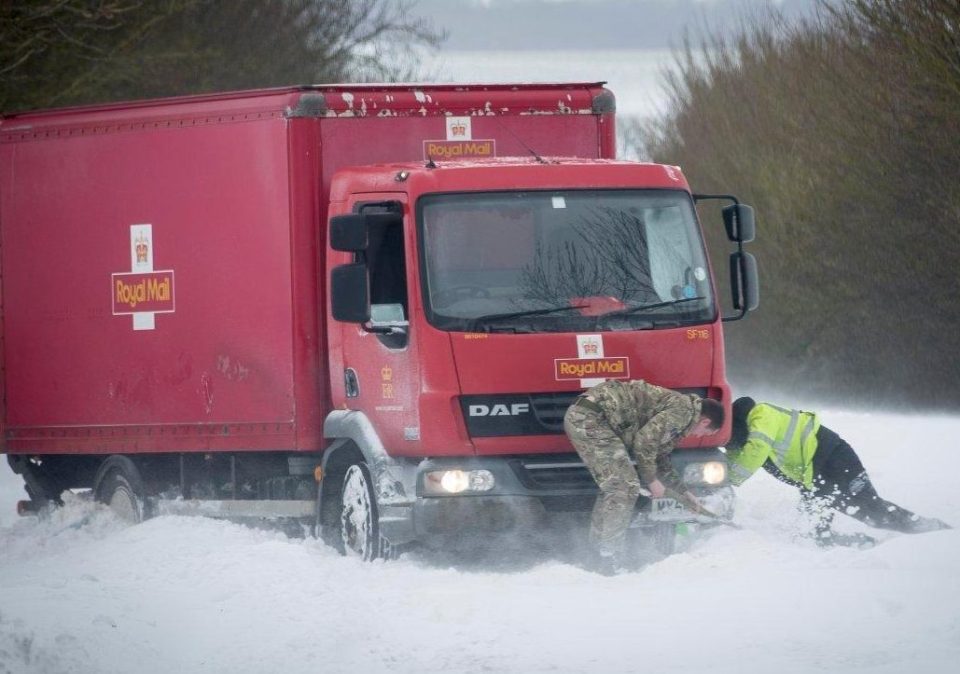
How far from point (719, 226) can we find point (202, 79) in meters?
11.9

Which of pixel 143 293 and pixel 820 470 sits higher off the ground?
pixel 143 293

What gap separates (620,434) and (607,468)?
24cm

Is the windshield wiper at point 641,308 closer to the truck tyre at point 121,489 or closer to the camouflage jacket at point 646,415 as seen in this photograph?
the camouflage jacket at point 646,415

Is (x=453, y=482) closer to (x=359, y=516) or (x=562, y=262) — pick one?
(x=359, y=516)

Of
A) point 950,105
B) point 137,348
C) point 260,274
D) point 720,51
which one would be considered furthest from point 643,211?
point 720,51

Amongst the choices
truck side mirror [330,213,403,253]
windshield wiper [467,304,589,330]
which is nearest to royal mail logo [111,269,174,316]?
truck side mirror [330,213,403,253]

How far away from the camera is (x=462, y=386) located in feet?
36.6

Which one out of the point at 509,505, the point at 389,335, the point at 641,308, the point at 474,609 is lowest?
the point at 474,609

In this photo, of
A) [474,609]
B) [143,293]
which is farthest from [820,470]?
[143,293]

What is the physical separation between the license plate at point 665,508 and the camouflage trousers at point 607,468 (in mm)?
275

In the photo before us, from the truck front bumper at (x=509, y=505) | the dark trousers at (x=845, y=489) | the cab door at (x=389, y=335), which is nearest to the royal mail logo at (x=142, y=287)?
the cab door at (x=389, y=335)

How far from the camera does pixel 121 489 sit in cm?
1406

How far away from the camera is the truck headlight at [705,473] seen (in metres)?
11.6

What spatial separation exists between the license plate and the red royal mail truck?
0.06ft
